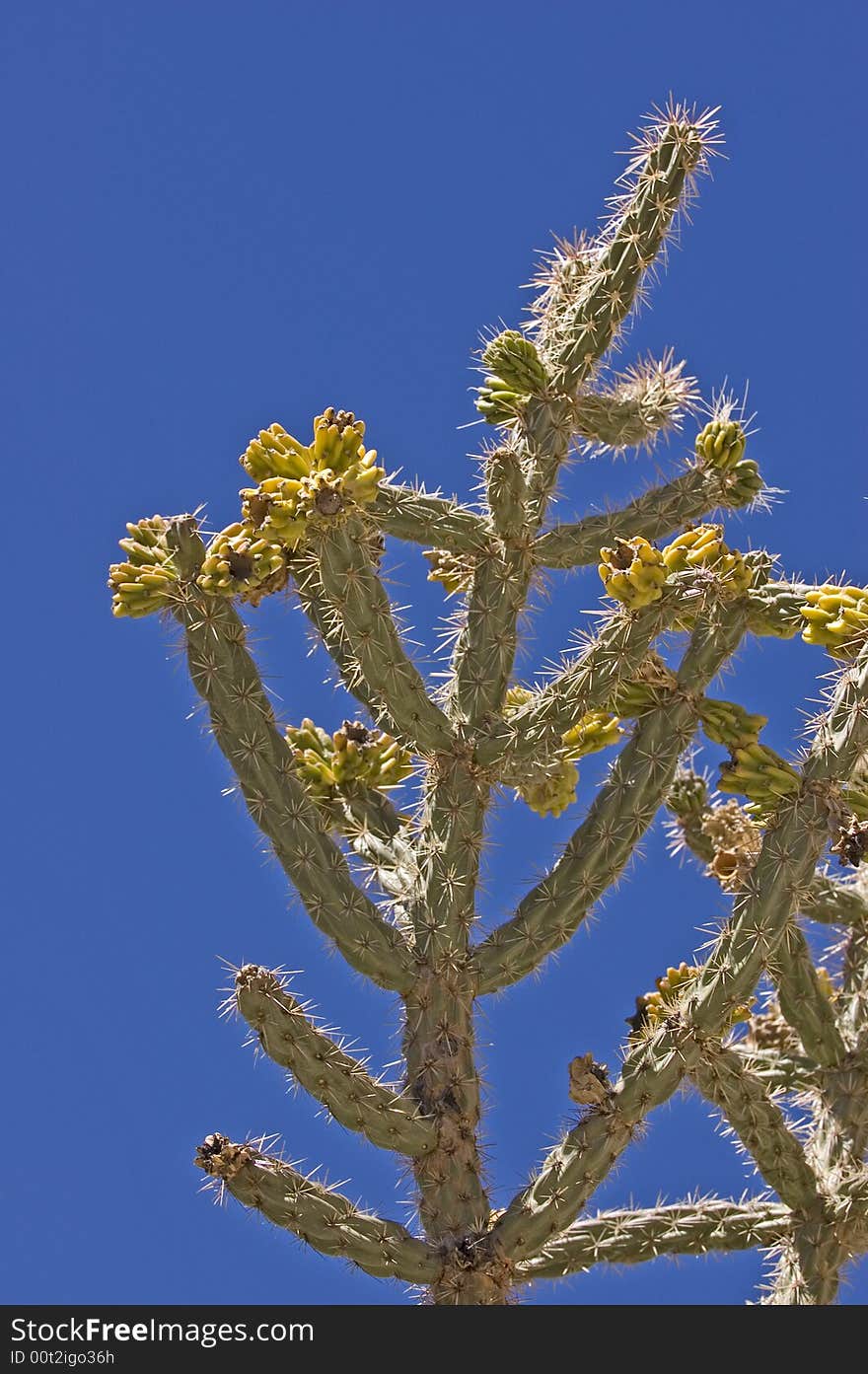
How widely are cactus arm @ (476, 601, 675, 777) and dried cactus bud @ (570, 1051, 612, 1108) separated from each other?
1.07 m

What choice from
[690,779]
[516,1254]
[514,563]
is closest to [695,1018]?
[516,1254]

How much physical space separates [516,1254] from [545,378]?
3.28m

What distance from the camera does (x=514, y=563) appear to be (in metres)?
7.06

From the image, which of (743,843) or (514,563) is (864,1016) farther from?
(514,563)

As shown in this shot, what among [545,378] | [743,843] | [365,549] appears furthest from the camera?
[743,843]

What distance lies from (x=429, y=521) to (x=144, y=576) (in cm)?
129

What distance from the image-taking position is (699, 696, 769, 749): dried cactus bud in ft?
22.0

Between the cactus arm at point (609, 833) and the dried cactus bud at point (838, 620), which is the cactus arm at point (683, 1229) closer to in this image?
the cactus arm at point (609, 833)

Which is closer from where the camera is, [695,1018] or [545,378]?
[695,1018]

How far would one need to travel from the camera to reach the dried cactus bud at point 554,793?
7.25 m

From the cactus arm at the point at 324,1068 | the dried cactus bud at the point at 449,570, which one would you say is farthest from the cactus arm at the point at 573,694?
the cactus arm at the point at 324,1068

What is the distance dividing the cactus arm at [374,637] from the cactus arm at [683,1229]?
1.87 meters

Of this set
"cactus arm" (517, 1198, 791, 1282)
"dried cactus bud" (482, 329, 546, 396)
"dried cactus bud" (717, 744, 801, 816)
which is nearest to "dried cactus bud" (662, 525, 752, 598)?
"dried cactus bud" (717, 744, 801, 816)
